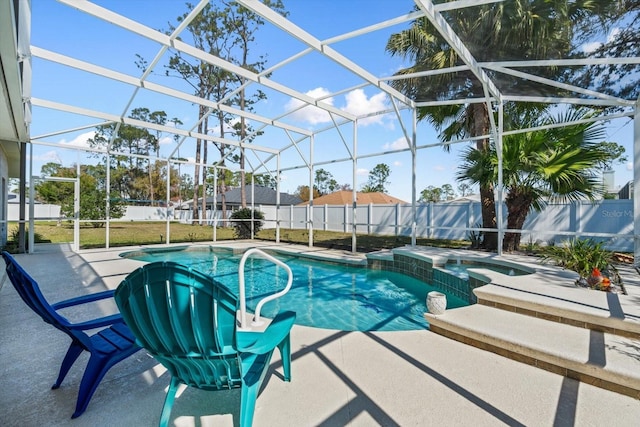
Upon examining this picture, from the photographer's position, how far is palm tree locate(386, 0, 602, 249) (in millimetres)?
4242

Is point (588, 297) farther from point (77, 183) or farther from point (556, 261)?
point (77, 183)

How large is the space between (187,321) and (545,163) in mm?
7713

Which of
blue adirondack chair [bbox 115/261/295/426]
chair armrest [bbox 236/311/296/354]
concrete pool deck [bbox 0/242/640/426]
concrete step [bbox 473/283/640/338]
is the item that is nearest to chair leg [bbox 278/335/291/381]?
concrete pool deck [bbox 0/242/640/426]

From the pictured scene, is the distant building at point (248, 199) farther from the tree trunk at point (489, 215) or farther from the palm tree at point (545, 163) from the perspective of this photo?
the palm tree at point (545, 163)

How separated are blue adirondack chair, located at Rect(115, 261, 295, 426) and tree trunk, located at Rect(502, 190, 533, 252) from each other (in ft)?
26.4

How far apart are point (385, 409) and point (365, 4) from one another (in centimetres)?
548

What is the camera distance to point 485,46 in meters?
4.91

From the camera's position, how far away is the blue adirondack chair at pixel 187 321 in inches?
54.9

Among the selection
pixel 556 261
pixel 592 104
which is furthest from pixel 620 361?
pixel 592 104

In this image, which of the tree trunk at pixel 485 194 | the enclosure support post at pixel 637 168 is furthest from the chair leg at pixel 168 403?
the tree trunk at pixel 485 194

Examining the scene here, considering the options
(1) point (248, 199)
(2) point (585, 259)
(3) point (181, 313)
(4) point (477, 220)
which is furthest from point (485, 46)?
(1) point (248, 199)

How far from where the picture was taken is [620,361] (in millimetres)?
2359

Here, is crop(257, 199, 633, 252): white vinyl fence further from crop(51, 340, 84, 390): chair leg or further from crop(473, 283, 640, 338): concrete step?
crop(51, 340, 84, 390): chair leg

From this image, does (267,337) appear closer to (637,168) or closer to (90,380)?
(90,380)
